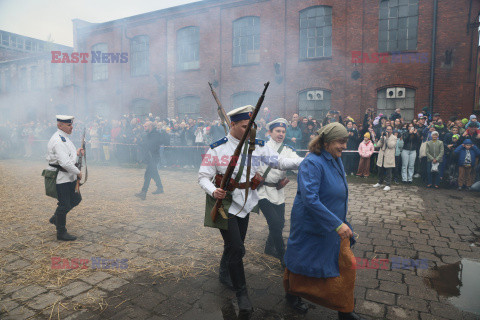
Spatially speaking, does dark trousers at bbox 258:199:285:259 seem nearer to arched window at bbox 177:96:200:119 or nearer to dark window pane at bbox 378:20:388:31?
dark window pane at bbox 378:20:388:31

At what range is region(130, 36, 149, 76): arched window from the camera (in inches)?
842

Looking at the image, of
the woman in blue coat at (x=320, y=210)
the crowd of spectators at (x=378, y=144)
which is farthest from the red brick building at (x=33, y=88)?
the woman in blue coat at (x=320, y=210)

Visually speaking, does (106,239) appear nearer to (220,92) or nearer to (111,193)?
(111,193)

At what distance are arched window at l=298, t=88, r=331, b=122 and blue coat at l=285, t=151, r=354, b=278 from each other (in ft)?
46.5

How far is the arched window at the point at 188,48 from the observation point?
19.8 metres

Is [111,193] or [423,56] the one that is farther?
[423,56]

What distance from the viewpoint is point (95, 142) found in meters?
16.7

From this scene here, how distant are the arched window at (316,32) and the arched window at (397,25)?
234 cm

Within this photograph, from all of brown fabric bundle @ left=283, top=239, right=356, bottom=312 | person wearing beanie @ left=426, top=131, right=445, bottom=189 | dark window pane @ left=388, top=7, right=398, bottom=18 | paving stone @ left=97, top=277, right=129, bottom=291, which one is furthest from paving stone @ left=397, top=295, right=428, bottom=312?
dark window pane @ left=388, top=7, right=398, bottom=18

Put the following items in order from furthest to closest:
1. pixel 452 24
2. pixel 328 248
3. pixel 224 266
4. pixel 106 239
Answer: pixel 452 24
pixel 106 239
pixel 224 266
pixel 328 248

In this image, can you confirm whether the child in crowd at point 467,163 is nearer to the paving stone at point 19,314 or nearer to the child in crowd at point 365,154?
the child in crowd at point 365,154

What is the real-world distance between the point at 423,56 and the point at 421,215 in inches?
418

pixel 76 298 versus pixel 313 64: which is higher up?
pixel 313 64

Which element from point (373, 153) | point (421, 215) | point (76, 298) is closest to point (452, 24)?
point (373, 153)
